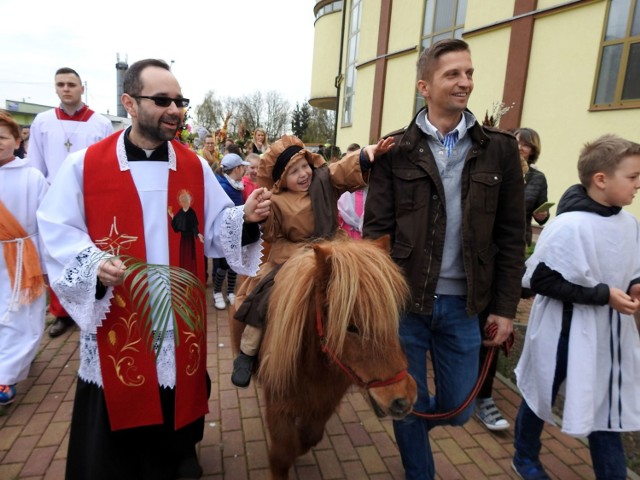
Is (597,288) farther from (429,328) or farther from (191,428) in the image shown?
(191,428)

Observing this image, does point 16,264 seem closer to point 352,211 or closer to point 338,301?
point 338,301

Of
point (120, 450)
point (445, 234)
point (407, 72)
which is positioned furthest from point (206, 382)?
point (407, 72)

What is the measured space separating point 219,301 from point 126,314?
147 inches

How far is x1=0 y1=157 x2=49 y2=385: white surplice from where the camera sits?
330 cm

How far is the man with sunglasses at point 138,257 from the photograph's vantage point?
6.44 ft

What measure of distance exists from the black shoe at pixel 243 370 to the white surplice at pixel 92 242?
1.58 ft

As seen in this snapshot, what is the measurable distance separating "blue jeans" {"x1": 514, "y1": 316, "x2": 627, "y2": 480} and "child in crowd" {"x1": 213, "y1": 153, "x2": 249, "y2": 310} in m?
4.02

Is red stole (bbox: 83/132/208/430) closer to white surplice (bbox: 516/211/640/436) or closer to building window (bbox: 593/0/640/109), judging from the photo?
white surplice (bbox: 516/211/640/436)

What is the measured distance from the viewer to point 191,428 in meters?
2.52

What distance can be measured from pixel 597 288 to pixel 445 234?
0.87 metres

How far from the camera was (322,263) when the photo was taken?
6.14 ft

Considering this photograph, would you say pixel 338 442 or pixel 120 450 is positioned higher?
pixel 120 450

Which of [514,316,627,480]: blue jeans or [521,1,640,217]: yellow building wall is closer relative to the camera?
[514,316,627,480]: blue jeans

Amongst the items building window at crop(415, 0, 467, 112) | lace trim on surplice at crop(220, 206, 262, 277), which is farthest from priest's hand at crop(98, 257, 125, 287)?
building window at crop(415, 0, 467, 112)
